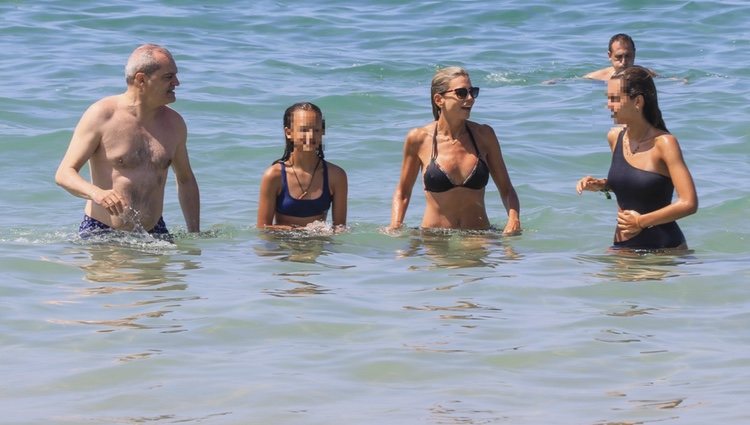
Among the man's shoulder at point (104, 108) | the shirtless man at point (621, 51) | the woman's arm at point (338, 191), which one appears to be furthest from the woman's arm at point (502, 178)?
the shirtless man at point (621, 51)

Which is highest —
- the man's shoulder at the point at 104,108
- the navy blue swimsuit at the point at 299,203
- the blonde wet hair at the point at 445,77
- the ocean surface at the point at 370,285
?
the blonde wet hair at the point at 445,77

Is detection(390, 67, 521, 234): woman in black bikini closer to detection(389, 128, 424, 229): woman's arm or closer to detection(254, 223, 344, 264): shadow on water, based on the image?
detection(389, 128, 424, 229): woman's arm

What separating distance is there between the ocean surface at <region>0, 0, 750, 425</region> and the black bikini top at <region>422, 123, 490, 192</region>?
330 millimetres

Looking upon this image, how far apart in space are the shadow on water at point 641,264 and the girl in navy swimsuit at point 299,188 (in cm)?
166

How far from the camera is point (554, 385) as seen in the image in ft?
18.0

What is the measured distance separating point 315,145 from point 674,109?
6.92 metres

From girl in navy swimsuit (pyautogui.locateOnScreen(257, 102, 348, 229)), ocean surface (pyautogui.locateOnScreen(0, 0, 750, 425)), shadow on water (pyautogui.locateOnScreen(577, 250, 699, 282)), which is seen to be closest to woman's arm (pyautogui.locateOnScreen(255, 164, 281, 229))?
girl in navy swimsuit (pyautogui.locateOnScreen(257, 102, 348, 229))

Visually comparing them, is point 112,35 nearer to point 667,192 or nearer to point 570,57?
point 570,57

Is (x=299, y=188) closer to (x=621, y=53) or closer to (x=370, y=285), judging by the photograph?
(x=370, y=285)

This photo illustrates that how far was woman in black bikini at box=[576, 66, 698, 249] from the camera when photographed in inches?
283

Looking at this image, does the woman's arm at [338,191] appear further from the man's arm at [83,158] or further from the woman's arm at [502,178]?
the man's arm at [83,158]

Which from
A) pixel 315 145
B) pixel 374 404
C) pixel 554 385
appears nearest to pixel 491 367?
pixel 554 385

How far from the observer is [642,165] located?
7336 millimetres

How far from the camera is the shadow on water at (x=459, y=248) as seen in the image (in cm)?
788
